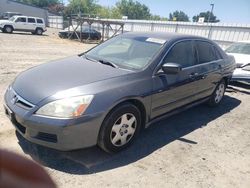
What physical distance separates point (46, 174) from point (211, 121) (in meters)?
4.62

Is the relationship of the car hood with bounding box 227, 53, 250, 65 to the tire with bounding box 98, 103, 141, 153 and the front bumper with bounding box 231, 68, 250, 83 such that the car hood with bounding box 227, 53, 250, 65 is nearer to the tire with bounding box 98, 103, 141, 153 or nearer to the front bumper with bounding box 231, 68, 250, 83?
the front bumper with bounding box 231, 68, 250, 83

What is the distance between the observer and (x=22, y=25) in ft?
86.2

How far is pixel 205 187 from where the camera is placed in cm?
324

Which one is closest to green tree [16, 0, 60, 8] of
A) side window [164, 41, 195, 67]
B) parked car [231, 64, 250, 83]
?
parked car [231, 64, 250, 83]

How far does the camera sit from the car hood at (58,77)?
334 centimetres

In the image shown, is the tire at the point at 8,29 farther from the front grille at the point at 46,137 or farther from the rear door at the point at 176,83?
the front grille at the point at 46,137

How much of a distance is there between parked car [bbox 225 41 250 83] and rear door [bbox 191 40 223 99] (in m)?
2.40

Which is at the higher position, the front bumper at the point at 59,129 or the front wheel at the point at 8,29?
the front bumper at the point at 59,129

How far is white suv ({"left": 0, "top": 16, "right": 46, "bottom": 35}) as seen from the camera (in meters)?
25.1

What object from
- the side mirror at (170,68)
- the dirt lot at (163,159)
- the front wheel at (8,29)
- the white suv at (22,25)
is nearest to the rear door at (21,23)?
the white suv at (22,25)

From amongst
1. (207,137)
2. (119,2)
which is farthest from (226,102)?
(119,2)

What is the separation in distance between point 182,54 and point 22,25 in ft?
81.7

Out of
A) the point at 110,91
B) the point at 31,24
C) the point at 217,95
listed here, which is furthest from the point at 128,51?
the point at 31,24

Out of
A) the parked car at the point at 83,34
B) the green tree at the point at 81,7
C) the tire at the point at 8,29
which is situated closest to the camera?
the tire at the point at 8,29
